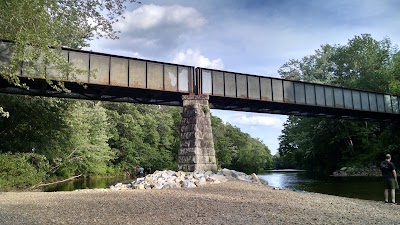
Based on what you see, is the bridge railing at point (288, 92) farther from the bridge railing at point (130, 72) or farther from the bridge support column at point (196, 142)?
the bridge support column at point (196, 142)

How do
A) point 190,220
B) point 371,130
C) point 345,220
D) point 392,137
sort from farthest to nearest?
point 371,130 < point 392,137 < point 345,220 < point 190,220

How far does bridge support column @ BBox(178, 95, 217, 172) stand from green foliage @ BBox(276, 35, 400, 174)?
28.6 metres

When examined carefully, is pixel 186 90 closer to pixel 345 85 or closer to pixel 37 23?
pixel 37 23

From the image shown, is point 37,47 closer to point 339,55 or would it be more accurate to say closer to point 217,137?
point 339,55

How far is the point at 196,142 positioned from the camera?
22.2 m

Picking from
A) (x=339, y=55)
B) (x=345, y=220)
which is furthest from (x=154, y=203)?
(x=339, y=55)

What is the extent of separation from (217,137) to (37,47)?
58.1 meters

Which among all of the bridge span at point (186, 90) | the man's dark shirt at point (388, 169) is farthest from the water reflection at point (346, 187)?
the bridge span at point (186, 90)

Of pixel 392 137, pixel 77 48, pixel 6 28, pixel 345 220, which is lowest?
pixel 345 220

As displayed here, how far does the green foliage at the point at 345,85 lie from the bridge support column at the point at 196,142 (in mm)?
28639

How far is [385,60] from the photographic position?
51.8 m

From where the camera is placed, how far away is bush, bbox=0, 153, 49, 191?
1830cm

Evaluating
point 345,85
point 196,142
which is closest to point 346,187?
point 196,142

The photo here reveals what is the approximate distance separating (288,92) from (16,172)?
22.7 meters
